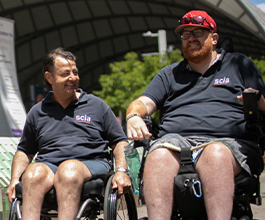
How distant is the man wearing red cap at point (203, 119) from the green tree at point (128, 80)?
20.4m

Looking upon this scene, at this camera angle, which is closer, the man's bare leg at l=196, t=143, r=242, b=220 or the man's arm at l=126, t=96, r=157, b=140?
the man's bare leg at l=196, t=143, r=242, b=220

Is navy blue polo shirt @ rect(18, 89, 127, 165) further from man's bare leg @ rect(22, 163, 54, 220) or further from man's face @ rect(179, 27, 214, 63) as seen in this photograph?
man's face @ rect(179, 27, 214, 63)

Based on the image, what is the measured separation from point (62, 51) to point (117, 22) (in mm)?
36716

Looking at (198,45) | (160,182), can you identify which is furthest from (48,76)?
(160,182)

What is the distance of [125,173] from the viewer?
3.54 metres

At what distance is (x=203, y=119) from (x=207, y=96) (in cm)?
21

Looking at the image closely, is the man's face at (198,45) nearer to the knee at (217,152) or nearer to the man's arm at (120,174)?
the knee at (217,152)

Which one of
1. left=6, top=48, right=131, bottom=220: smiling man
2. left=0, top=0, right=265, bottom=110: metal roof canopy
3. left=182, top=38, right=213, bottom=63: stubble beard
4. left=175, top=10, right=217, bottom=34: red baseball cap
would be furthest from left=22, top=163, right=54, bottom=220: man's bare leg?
left=0, top=0, right=265, bottom=110: metal roof canopy

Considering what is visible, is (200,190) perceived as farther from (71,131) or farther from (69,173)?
(71,131)

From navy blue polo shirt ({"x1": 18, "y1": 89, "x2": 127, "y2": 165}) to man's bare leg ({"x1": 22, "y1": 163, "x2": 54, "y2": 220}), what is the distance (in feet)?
0.98

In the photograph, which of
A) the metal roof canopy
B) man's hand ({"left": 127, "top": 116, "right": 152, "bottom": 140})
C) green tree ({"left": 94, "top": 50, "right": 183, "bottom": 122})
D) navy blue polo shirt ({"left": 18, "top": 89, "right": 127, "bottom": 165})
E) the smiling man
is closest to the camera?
man's hand ({"left": 127, "top": 116, "right": 152, "bottom": 140})

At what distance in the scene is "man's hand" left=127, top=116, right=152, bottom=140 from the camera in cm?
297

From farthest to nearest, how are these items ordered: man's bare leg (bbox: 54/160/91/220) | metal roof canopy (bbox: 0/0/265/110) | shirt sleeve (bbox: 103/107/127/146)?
1. metal roof canopy (bbox: 0/0/265/110)
2. shirt sleeve (bbox: 103/107/127/146)
3. man's bare leg (bbox: 54/160/91/220)

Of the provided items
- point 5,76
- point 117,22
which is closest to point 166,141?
point 5,76
